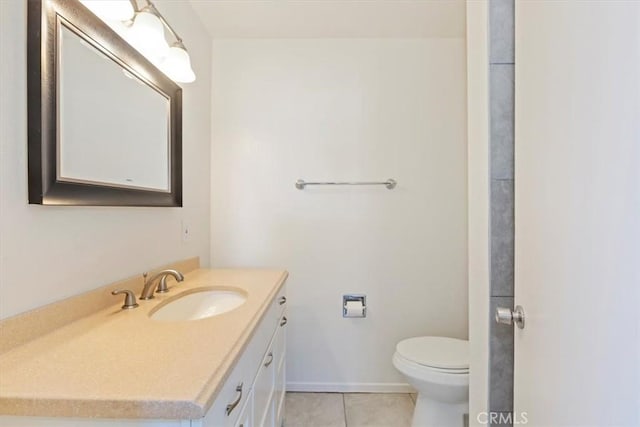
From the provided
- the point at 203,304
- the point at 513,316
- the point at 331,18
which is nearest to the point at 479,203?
the point at 513,316

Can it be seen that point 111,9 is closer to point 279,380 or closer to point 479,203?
point 479,203

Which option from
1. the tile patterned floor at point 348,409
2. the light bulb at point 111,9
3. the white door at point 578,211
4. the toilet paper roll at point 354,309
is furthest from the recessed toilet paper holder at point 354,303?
the light bulb at point 111,9

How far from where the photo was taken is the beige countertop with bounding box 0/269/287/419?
0.56m

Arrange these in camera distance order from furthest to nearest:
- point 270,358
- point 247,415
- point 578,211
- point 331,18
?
1. point 331,18
2. point 270,358
3. point 247,415
4. point 578,211

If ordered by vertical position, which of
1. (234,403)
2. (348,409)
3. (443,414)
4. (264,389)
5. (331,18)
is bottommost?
(348,409)

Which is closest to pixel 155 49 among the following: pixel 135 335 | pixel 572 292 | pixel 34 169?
pixel 34 169

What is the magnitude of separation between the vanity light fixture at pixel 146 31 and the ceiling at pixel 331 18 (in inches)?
24.8

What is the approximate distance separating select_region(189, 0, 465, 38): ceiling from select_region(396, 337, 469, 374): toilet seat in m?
1.83

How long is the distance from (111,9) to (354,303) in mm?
1812

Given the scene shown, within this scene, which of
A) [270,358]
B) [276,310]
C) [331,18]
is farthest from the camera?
[331,18]

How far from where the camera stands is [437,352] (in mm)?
1612

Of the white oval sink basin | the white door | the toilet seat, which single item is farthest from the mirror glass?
the toilet seat

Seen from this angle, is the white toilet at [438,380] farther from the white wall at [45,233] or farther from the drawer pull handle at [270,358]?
the white wall at [45,233]

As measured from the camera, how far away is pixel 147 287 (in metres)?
1.16
